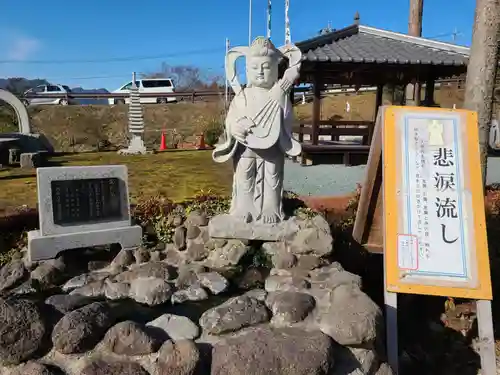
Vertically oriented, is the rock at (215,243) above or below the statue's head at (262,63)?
below

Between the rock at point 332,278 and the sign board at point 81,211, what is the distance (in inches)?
85.8

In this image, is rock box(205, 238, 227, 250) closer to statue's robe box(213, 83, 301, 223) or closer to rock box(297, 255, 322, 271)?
statue's robe box(213, 83, 301, 223)

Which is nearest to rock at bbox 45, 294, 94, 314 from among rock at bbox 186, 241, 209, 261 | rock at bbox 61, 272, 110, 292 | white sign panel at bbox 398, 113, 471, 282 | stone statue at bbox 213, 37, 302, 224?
rock at bbox 61, 272, 110, 292

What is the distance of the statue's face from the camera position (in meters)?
4.44

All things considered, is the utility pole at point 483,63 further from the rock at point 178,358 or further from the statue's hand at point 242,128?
the rock at point 178,358

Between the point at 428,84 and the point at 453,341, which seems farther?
the point at 428,84

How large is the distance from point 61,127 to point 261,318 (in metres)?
21.3

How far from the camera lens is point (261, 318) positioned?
3178 mm

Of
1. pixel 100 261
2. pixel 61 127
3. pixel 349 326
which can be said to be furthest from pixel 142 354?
pixel 61 127

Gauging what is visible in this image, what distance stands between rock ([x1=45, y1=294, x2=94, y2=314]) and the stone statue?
178cm

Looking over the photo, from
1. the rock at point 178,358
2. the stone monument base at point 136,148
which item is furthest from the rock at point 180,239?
the stone monument base at point 136,148

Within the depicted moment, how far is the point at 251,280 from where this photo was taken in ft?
13.9

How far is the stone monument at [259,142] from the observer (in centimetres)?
443

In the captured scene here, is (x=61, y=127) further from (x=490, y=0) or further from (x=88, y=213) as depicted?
(x=490, y=0)
